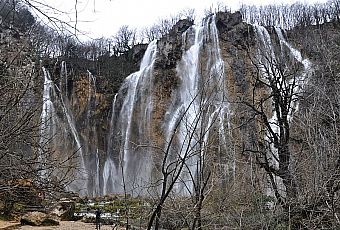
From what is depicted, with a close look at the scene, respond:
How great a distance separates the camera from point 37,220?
599 inches

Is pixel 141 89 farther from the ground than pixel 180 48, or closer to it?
closer to it

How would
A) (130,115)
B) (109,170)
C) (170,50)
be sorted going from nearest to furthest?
(130,115), (109,170), (170,50)

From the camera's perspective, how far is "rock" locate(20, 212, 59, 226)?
15008 mm

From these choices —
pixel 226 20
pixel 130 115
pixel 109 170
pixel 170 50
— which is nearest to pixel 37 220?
Result: pixel 109 170

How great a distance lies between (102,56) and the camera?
38.1 metres

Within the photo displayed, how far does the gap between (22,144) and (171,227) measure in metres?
2.51

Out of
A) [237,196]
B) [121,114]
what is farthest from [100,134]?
[237,196]

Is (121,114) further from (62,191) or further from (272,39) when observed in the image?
(62,191)

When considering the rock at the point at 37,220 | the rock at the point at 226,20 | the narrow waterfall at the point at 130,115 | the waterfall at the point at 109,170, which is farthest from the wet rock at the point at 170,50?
the rock at the point at 37,220

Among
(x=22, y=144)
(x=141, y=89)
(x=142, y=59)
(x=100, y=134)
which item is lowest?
(x=22, y=144)

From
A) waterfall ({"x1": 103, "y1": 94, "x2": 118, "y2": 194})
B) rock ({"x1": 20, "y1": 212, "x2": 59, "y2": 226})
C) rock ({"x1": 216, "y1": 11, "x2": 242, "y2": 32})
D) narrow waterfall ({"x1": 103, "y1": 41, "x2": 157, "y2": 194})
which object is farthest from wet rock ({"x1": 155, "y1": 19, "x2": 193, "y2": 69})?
rock ({"x1": 20, "y1": 212, "x2": 59, "y2": 226})

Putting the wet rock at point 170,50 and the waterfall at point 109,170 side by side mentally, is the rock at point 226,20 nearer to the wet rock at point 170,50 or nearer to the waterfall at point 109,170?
the wet rock at point 170,50

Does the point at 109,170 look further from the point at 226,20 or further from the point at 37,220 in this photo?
the point at 37,220

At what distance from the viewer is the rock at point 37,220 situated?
1501 centimetres
